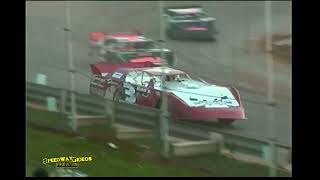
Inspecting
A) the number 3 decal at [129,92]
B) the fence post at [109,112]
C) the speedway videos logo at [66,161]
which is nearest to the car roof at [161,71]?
the number 3 decal at [129,92]

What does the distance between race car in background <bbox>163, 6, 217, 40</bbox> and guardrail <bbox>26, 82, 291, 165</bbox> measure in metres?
0.70

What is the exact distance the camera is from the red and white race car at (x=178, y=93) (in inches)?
280

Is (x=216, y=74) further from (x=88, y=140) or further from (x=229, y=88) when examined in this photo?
(x=88, y=140)

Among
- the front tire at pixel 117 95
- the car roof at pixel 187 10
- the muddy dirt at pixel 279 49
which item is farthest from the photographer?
the front tire at pixel 117 95

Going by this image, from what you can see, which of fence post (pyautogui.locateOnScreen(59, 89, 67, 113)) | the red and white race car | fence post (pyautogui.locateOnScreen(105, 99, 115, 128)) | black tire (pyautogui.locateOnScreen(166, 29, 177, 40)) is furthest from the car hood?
fence post (pyautogui.locateOnScreen(59, 89, 67, 113))

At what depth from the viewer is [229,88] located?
7.14 m

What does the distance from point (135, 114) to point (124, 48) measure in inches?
22.5

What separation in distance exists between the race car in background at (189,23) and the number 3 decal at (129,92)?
1.81ft

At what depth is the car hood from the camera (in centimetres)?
710

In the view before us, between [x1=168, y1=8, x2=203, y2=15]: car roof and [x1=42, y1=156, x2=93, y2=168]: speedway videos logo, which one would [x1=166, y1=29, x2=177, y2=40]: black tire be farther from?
[x1=42, y1=156, x2=93, y2=168]: speedway videos logo

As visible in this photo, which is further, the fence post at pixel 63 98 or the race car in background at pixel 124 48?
the fence post at pixel 63 98

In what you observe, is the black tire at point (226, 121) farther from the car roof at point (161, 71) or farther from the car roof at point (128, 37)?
the car roof at point (128, 37)

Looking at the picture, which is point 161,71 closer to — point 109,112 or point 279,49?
point 109,112

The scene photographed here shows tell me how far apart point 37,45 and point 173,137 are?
140cm
